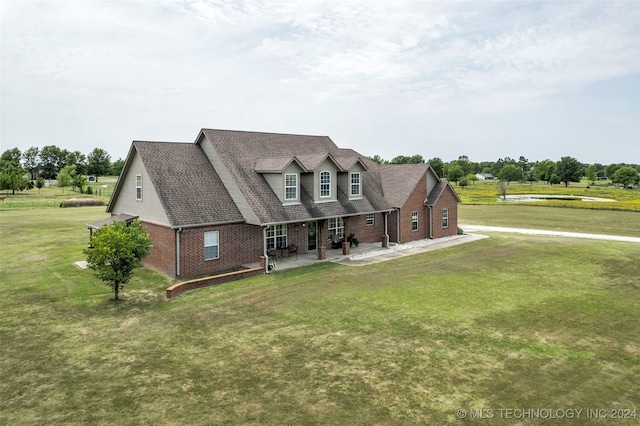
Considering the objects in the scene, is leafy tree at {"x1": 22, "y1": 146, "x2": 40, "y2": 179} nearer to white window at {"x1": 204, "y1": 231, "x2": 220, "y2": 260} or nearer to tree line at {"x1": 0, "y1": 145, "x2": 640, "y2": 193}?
tree line at {"x1": 0, "y1": 145, "x2": 640, "y2": 193}

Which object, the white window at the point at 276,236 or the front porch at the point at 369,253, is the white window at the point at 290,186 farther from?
the front porch at the point at 369,253

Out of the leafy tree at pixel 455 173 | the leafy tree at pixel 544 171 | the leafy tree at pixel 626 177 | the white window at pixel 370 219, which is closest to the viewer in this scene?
the white window at pixel 370 219

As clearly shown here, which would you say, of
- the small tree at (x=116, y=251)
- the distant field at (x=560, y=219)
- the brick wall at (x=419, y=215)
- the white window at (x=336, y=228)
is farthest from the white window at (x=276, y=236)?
the distant field at (x=560, y=219)

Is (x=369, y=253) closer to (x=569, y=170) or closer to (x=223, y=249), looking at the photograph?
(x=223, y=249)

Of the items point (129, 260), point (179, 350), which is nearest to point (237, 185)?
point (129, 260)

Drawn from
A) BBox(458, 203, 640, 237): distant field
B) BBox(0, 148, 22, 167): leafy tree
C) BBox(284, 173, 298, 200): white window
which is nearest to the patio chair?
BBox(284, 173, 298, 200): white window

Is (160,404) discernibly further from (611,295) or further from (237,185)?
(611,295)
